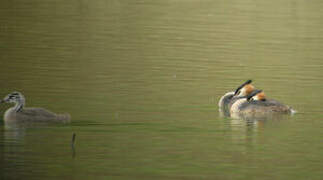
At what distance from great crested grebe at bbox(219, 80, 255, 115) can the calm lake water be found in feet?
1.05

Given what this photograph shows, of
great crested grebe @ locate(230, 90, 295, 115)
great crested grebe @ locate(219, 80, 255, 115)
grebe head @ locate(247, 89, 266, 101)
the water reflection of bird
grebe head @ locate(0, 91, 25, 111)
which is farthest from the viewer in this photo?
great crested grebe @ locate(219, 80, 255, 115)

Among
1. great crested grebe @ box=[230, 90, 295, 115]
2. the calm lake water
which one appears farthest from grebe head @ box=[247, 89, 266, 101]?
the calm lake water

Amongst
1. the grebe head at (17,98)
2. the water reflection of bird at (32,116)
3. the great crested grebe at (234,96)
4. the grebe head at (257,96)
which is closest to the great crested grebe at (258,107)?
the grebe head at (257,96)

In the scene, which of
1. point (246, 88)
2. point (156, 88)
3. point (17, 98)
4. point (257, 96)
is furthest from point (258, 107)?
point (17, 98)

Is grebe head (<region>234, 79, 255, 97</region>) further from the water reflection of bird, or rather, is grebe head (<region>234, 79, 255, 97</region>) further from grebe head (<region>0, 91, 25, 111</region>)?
grebe head (<region>0, 91, 25, 111</region>)

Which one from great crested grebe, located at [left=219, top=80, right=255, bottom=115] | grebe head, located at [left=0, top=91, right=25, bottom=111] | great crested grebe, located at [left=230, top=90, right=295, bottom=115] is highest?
grebe head, located at [left=0, top=91, right=25, bottom=111]

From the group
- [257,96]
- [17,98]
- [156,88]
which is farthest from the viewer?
[156,88]

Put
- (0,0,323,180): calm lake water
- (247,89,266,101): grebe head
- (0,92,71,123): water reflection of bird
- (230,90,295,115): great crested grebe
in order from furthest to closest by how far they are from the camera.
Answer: (247,89,266,101): grebe head
(230,90,295,115): great crested grebe
(0,92,71,123): water reflection of bird
(0,0,323,180): calm lake water

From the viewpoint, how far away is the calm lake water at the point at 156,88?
17891 mm

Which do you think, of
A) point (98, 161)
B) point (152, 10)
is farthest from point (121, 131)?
point (152, 10)

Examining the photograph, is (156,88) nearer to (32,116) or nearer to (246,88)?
(246,88)

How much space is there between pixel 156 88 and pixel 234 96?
8.19 feet

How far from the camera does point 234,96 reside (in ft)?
82.4

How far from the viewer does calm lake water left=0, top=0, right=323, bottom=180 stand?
58.7 feet
